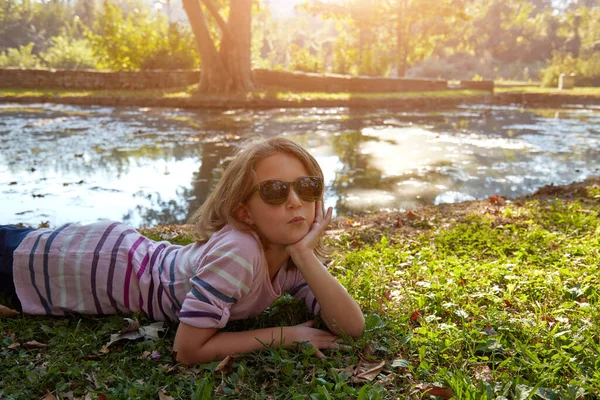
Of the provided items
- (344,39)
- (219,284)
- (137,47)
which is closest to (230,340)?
(219,284)

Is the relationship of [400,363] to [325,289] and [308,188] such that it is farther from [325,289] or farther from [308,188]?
[308,188]

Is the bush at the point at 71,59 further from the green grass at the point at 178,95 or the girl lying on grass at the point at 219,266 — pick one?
the girl lying on grass at the point at 219,266

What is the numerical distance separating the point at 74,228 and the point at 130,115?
1191cm

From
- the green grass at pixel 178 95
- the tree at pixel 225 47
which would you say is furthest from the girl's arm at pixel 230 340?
the tree at pixel 225 47

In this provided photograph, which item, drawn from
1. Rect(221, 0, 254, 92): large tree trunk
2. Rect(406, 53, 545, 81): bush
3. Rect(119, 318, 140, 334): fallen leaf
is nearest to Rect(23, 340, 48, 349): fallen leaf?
Rect(119, 318, 140, 334): fallen leaf

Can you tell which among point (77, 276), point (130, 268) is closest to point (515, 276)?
point (130, 268)

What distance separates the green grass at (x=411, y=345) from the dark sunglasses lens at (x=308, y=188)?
687mm

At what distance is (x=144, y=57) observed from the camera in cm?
2277

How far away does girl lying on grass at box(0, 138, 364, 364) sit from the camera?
214cm

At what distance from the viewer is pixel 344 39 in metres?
28.6

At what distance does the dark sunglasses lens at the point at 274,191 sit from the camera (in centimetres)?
222

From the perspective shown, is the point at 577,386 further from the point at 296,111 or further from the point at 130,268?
the point at 296,111

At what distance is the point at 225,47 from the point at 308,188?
1639cm

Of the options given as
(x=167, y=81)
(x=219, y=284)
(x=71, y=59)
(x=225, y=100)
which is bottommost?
(x=219, y=284)
